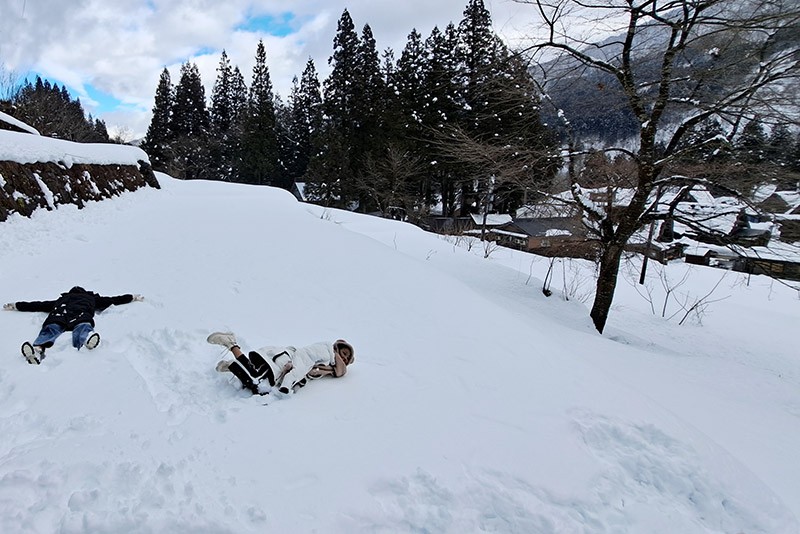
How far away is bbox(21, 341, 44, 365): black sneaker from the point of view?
2482 mm

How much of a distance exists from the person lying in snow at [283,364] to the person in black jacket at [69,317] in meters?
1.03

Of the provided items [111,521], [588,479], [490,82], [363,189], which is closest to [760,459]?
[588,479]

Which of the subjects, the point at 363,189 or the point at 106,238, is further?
the point at 363,189

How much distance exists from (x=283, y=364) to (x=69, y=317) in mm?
1819

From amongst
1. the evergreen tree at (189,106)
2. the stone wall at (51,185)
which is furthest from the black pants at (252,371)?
the evergreen tree at (189,106)

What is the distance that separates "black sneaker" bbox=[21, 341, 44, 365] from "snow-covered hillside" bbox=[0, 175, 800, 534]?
5cm

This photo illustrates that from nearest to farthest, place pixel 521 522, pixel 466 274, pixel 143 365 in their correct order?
pixel 521 522, pixel 143 365, pixel 466 274

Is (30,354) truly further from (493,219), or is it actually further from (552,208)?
(493,219)

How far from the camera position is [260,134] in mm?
30125

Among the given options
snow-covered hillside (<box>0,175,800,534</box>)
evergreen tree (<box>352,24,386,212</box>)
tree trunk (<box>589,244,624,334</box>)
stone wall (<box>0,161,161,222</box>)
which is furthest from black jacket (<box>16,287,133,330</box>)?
evergreen tree (<box>352,24,386,212</box>)

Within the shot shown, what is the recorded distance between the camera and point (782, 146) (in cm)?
499

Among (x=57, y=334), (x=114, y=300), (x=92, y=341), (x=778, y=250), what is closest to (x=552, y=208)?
(x=778, y=250)

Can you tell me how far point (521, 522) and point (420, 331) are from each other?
2.11 meters

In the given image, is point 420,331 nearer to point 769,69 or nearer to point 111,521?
point 111,521
